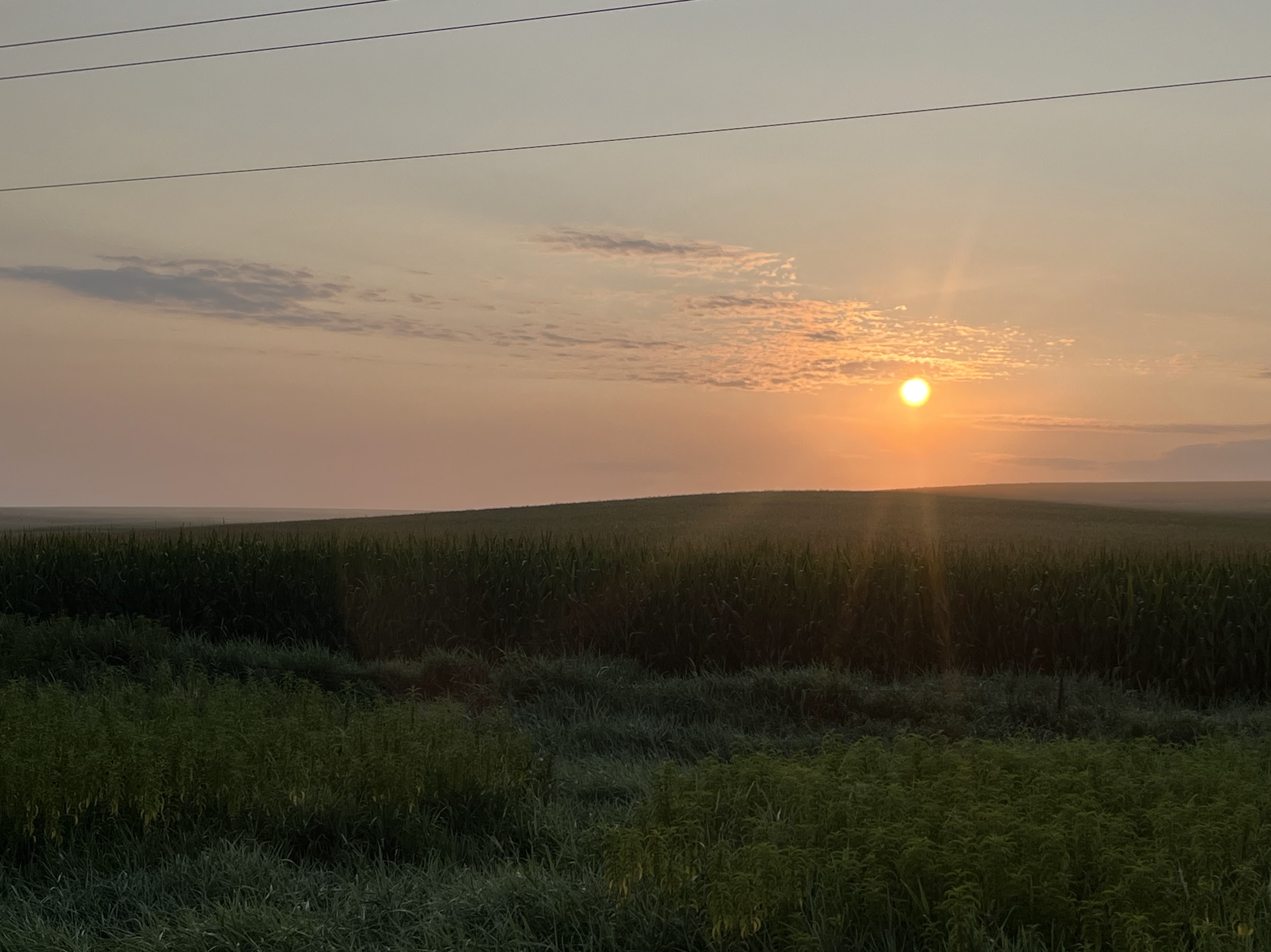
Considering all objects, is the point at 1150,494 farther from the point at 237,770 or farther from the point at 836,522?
the point at 237,770

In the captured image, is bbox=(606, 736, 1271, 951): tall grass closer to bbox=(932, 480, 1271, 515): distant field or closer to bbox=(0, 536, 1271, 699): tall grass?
bbox=(0, 536, 1271, 699): tall grass

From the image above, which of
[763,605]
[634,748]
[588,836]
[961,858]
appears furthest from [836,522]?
[961,858]

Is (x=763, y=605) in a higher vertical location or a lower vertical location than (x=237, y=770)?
higher

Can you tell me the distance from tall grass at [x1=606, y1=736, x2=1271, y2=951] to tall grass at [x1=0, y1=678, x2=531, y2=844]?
187 centimetres

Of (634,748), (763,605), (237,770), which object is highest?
(763,605)

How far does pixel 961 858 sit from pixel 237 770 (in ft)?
16.5

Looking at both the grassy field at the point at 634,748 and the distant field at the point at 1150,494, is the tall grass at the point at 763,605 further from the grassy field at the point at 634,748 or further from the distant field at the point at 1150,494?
the distant field at the point at 1150,494

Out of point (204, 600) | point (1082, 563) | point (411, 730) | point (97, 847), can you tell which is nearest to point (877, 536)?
point (1082, 563)

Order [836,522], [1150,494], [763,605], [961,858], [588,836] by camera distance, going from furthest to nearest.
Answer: [1150,494]
[836,522]
[763,605]
[588,836]
[961,858]

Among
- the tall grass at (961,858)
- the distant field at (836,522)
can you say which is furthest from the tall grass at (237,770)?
the distant field at (836,522)

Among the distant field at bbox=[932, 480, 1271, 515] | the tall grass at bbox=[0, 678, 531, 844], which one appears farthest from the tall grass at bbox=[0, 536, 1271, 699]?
the distant field at bbox=[932, 480, 1271, 515]

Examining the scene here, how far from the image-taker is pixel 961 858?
562 cm

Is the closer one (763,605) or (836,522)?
(763,605)

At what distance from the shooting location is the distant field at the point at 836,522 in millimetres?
29922
